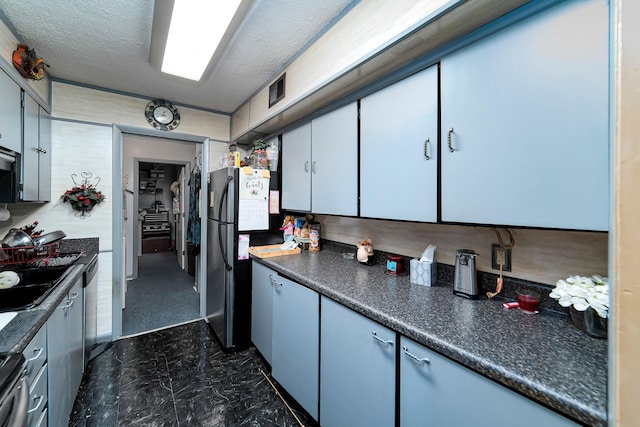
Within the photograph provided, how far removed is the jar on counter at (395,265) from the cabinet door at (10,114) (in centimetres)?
234

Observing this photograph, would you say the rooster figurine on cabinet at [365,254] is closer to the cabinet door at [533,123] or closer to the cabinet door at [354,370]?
the cabinet door at [354,370]

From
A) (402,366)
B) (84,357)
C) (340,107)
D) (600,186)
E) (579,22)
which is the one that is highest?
(340,107)

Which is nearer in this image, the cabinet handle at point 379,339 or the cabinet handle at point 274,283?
the cabinet handle at point 379,339

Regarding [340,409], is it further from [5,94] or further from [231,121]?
[231,121]

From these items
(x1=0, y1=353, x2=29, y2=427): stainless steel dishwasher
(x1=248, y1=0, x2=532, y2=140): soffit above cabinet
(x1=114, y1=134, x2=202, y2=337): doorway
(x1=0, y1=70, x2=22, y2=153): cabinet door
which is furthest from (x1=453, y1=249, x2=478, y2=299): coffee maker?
(x1=114, y1=134, x2=202, y2=337): doorway

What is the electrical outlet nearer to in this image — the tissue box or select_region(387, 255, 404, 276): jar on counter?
the tissue box

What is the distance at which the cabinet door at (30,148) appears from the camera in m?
1.75

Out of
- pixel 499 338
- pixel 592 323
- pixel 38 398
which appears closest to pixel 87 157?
pixel 38 398

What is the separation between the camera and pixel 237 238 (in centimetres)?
229

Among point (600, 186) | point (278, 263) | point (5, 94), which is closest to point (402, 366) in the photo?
point (600, 186)

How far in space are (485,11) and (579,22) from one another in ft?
0.97

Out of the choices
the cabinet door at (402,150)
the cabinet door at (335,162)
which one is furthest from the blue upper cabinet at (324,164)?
the cabinet door at (402,150)

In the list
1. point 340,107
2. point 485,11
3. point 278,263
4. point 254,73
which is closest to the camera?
point 485,11

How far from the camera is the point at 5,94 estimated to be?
1473 millimetres
